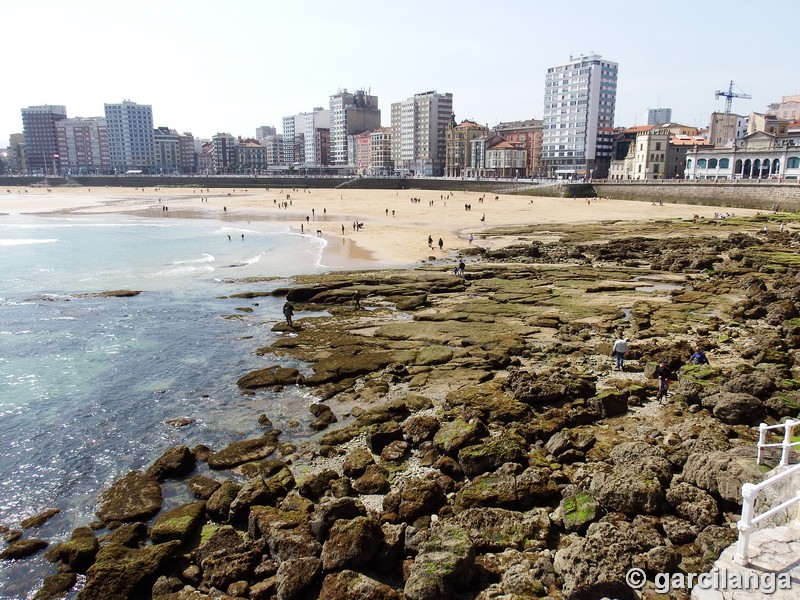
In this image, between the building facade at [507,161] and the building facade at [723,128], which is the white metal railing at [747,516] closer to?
the building facade at [723,128]

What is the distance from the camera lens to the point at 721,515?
32.1 ft

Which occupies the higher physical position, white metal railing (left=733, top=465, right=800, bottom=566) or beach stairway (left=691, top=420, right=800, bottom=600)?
white metal railing (left=733, top=465, right=800, bottom=566)

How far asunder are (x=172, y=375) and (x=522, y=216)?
61016 millimetres

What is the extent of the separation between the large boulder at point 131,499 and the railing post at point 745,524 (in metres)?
10.4

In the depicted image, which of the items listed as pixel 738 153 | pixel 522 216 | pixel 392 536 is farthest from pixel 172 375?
pixel 738 153

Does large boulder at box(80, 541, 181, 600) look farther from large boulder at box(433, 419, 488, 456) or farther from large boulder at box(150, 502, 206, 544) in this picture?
large boulder at box(433, 419, 488, 456)

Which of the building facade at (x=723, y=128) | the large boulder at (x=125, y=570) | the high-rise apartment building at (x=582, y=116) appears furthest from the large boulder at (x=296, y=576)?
the building facade at (x=723, y=128)

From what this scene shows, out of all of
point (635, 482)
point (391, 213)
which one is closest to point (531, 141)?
point (391, 213)

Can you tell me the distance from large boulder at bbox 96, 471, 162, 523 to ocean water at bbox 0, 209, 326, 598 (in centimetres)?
37

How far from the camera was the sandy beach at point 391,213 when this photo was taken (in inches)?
1905

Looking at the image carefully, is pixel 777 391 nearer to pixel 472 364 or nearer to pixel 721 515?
pixel 721 515

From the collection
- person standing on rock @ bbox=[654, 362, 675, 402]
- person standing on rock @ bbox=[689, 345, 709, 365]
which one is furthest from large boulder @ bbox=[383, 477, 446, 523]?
person standing on rock @ bbox=[689, 345, 709, 365]

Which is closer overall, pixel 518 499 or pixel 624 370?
pixel 518 499

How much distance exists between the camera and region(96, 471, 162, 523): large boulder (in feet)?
38.0
